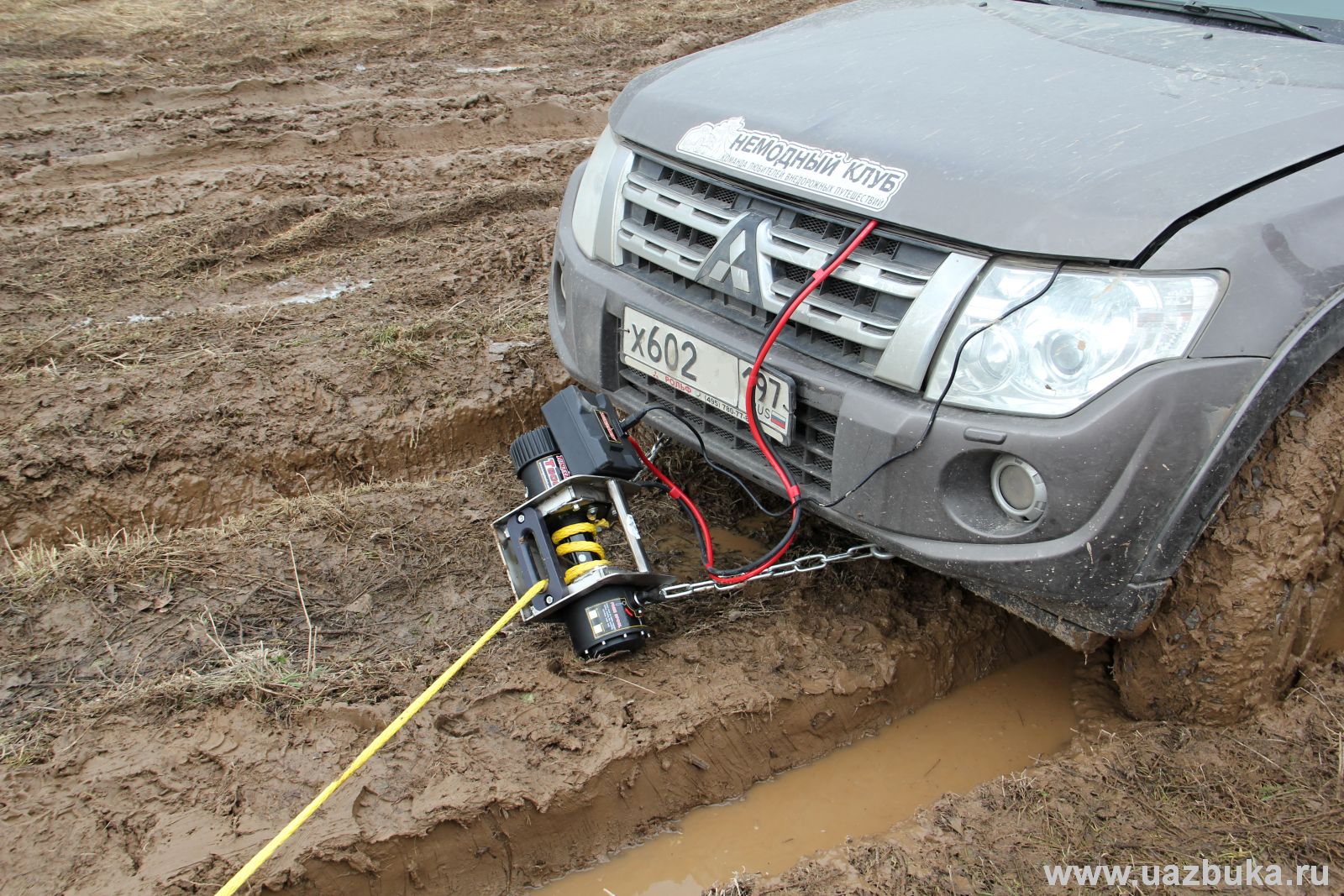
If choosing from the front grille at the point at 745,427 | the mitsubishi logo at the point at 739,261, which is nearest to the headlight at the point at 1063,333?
the front grille at the point at 745,427

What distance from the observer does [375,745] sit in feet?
8.36

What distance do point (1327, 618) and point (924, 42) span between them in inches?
78.1

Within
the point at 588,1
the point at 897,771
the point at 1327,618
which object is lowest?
the point at 897,771

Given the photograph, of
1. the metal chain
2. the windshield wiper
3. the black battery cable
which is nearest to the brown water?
the metal chain

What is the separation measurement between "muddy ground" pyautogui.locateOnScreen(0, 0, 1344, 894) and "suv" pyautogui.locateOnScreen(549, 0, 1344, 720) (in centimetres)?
60

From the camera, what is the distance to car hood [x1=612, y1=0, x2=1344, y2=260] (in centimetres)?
230

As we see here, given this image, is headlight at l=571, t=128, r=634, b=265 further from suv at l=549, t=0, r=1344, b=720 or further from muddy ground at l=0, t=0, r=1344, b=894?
muddy ground at l=0, t=0, r=1344, b=894

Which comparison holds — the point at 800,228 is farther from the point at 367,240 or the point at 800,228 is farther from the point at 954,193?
the point at 367,240

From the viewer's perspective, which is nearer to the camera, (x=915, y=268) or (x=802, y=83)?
(x=915, y=268)

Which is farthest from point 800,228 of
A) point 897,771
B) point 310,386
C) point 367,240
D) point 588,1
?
point 588,1

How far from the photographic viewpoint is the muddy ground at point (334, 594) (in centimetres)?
253

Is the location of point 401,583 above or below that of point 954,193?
below

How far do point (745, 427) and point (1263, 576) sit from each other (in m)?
1.32

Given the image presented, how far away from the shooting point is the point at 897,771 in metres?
2.98
